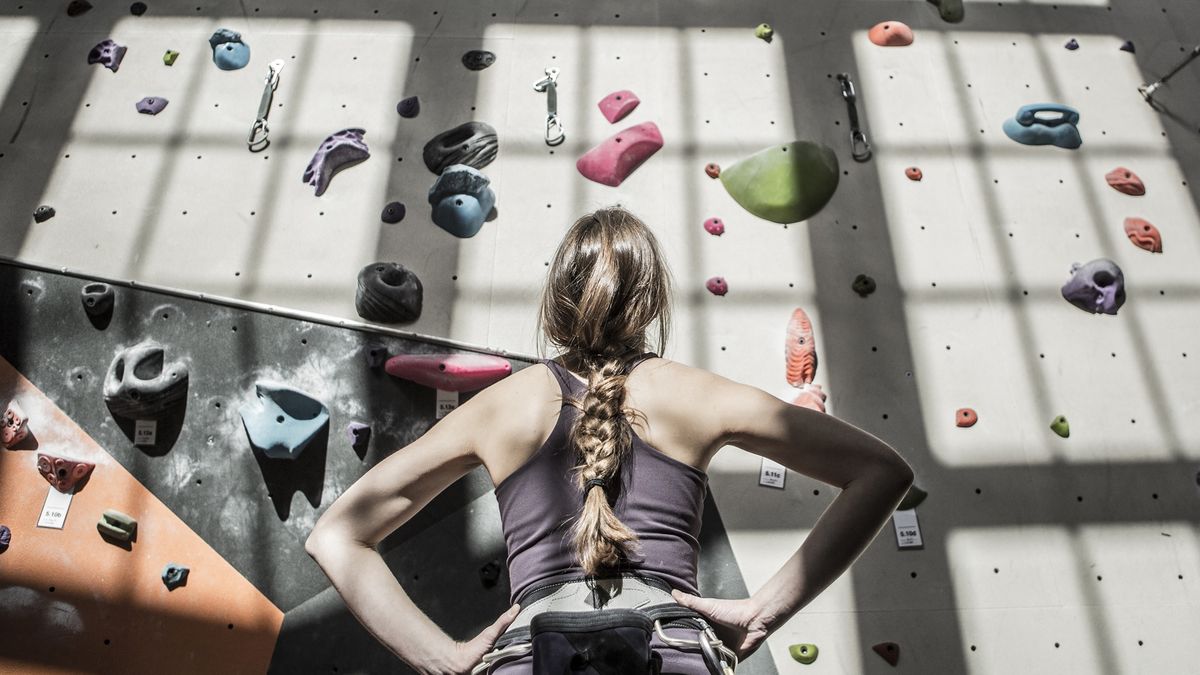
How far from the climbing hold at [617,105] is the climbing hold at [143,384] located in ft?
5.42

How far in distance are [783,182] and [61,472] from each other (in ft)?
8.00

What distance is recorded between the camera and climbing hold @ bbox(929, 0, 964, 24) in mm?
3383

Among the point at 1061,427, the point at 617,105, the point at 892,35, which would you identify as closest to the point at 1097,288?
the point at 1061,427

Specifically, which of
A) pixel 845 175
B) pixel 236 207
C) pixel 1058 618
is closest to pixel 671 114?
pixel 845 175

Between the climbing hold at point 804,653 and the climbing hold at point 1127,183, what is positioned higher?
the climbing hold at point 1127,183

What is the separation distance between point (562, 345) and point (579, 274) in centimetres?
14

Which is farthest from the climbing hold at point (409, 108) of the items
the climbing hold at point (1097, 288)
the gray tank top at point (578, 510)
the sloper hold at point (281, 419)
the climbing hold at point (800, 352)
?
the climbing hold at point (1097, 288)

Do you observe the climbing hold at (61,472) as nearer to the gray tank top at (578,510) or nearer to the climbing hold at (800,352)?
the gray tank top at (578,510)

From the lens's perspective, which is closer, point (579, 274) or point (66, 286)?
point (579, 274)

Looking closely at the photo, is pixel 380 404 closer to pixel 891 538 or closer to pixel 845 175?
pixel 891 538

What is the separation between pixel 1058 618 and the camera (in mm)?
2461

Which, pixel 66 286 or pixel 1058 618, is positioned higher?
pixel 66 286

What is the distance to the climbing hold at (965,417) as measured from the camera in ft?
8.75

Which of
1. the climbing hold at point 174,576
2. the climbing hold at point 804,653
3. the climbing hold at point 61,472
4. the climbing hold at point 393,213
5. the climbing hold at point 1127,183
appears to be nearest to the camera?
the climbing hold at point 804,653
